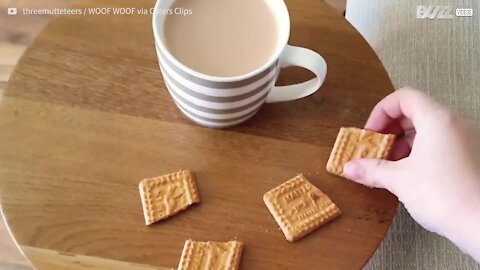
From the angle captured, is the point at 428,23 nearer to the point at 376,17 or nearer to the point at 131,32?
the point at 376,17

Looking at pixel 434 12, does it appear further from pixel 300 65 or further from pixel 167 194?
pixel 167 194

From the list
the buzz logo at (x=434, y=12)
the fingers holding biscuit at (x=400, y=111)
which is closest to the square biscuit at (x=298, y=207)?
the fingers holding biscuit at (x=400, y=111)

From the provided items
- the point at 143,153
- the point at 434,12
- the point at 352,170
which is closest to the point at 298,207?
the point at 352,170

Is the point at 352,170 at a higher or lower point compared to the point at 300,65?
lower

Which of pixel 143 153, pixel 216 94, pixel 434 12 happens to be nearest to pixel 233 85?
pixel 216 94

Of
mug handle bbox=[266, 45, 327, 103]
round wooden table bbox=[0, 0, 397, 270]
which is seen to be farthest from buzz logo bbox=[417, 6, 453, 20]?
mug handle bbox=[266, 45, 327, 103]

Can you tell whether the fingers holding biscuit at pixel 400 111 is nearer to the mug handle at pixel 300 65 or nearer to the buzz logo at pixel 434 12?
the mug handle at pixel 300 65

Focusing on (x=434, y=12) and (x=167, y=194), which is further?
(x=434, y=12)

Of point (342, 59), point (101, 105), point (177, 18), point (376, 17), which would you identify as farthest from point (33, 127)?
point (376, 17)
